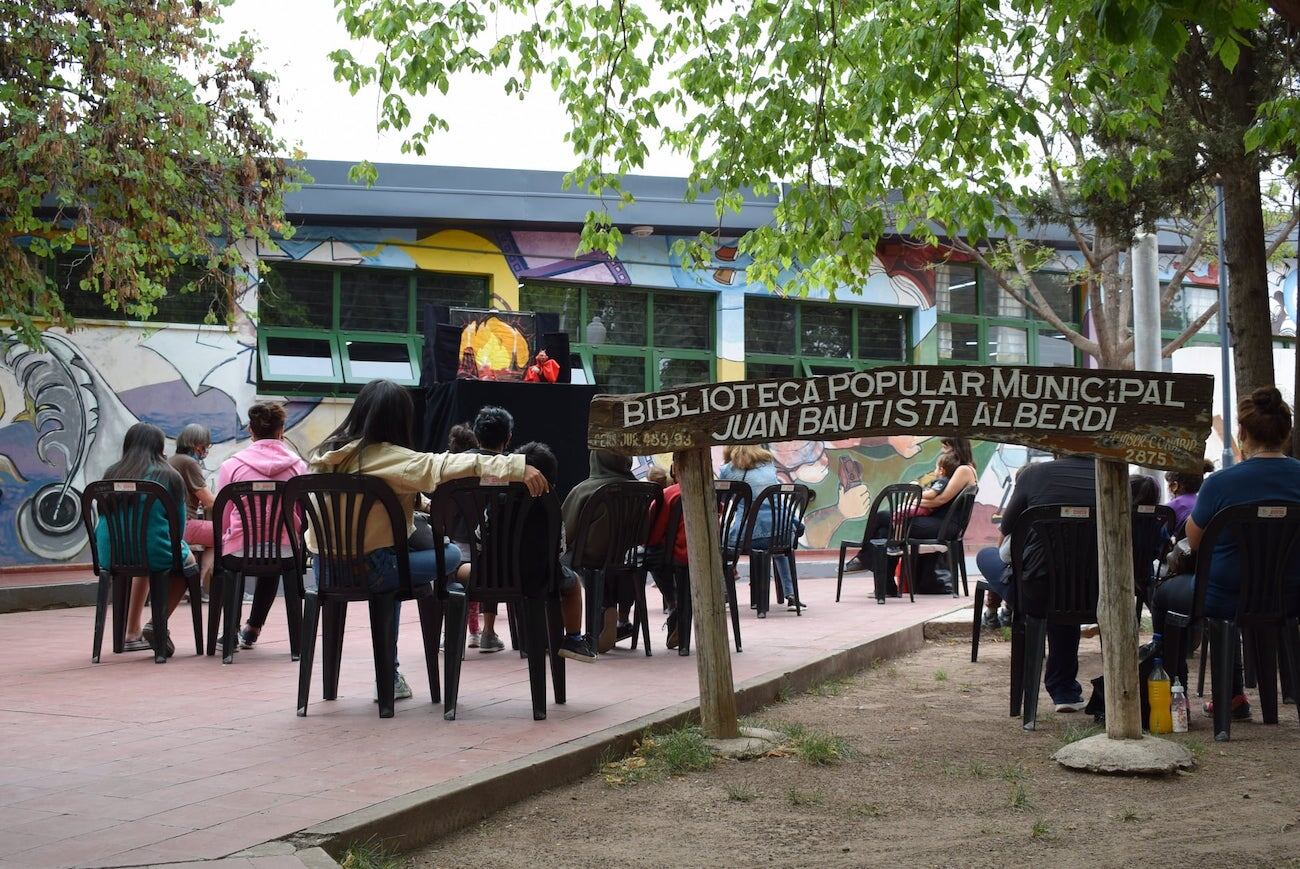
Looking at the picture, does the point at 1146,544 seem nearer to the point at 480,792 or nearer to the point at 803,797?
the point at 803,797

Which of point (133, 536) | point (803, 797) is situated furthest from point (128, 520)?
point (803, 797)

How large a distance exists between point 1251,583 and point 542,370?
851 centimetres

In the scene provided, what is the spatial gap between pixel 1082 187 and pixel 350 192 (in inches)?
394

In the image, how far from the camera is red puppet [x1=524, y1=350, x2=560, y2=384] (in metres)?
13.2

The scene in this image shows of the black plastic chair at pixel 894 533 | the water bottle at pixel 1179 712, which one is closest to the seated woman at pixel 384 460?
the water bottle at pixel 1179 712

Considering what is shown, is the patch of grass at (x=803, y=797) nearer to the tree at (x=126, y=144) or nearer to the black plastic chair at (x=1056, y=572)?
the black plastic chair at (x=1056, y=572)

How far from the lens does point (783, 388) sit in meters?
5.32

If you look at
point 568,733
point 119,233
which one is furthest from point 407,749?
point 119,233

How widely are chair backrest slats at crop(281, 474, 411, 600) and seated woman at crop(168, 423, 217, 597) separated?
124 inches

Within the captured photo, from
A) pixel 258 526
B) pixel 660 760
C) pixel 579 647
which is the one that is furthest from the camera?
pixel 258 526

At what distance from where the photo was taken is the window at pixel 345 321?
1662 cm

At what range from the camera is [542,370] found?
43.6 ft

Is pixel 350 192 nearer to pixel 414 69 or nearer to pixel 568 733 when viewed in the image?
pixel 414 69

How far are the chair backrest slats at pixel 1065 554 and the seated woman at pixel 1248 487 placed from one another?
16.7 inches
